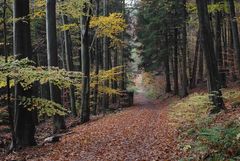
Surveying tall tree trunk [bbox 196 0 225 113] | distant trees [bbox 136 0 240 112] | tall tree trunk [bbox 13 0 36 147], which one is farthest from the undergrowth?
distant trees [bbox 136 0 240 112]

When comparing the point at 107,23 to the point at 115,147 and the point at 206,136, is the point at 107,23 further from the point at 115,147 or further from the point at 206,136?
the point at 206,136

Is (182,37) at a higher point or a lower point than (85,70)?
higher

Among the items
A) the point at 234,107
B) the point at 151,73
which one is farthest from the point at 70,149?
the point at 151,73

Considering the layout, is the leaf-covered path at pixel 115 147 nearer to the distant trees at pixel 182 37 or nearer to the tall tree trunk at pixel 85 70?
the tall tree trunk at pixel 85 70

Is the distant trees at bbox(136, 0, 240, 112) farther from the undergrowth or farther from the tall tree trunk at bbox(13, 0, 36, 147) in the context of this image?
the tall tree trunk at bbox(13, 0, 36, 147)

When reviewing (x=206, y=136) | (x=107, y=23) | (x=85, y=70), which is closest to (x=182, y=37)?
(x=107, y=23)

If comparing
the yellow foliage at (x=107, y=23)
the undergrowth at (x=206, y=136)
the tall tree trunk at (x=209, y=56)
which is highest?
the yellow foliage at (x=107, y=23)

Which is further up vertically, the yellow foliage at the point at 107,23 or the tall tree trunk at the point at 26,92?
the yellow foliage at the point at 107,23

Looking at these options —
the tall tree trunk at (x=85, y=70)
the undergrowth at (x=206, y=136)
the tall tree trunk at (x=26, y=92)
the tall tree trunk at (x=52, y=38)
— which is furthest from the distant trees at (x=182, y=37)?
the tall tree trunk at (x=26, y=92)

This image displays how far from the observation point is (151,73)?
4653cm

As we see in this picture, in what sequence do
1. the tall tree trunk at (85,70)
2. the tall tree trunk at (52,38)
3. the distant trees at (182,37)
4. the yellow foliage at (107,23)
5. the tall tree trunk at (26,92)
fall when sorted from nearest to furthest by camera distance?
the tall tree trunk at (26,92), the tall tree trunk at (52,38), the tall tree trunk at (85,70), the yellow foliage at (107,23), the distant trees at (182,37)

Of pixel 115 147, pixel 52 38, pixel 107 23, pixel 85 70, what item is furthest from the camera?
pixel 107 23

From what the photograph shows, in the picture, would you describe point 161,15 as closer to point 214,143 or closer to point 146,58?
point 146,58

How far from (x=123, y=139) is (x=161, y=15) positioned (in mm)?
21634
